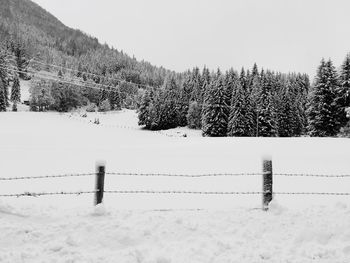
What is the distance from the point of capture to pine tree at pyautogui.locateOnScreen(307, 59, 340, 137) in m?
47.5

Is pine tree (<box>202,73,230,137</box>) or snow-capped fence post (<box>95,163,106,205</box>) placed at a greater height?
pine tree (<box>202,73,230,137</box>)

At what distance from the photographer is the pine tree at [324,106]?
47469 mm

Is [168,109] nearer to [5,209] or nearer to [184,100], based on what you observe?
[184,100]

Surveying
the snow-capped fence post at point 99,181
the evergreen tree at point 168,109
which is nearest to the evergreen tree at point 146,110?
the evergreen tree at point 168,109

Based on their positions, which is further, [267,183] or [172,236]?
[267,183]

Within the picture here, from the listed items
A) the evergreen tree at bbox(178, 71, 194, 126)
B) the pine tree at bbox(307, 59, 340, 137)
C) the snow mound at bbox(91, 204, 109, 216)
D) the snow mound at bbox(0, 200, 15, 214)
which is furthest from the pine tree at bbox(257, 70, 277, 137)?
the snow mound at bbox(0, 200, 15, 214)

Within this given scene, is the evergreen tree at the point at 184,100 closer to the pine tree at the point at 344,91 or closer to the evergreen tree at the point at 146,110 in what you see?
the evergreen tree at the point at 146,110

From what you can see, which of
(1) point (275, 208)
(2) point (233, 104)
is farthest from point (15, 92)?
(1) point (275, 208)

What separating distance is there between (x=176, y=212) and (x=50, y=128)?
53.2 m

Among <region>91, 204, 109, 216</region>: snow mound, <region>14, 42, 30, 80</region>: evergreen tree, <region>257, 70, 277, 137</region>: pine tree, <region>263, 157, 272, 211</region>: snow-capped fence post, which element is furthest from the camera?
<region>14, 42, 30, 80</region>: evergreen tree

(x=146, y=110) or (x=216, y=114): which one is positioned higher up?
(x=146, y=110)

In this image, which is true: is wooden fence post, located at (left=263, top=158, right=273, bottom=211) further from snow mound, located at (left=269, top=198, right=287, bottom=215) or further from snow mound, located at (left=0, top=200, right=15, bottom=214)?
snow mound, located at (left=0, top=200, right=15, bottom=214)

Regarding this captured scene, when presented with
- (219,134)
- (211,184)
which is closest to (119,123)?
(219,134)

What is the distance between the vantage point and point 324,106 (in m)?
47.8
